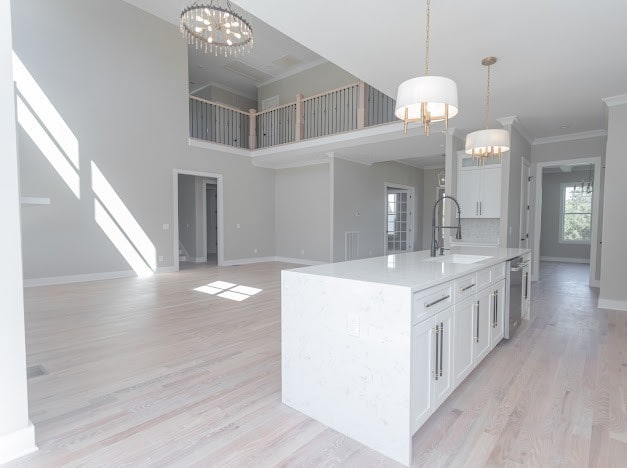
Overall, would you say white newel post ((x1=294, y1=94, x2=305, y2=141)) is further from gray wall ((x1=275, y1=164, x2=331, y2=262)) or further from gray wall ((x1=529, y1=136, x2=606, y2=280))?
gray wall ((x1=529, y1=136, x2=606, y2=280))

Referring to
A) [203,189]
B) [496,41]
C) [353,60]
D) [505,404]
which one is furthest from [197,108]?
[505,404]

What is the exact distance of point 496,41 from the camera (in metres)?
A: 3.07

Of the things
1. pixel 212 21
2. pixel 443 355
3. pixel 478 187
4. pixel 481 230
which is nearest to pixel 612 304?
pixel 481 230

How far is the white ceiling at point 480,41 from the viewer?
2639mm

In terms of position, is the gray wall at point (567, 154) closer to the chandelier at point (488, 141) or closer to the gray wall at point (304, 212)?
the chandelier at point (488, 141)

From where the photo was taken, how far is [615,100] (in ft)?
14.1

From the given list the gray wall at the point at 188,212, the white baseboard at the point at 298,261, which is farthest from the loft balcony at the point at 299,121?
the white baseboard at the point at 298,261

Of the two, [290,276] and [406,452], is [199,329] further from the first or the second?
[406,452]

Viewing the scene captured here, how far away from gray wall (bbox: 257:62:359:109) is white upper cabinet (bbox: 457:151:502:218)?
403 centimetres

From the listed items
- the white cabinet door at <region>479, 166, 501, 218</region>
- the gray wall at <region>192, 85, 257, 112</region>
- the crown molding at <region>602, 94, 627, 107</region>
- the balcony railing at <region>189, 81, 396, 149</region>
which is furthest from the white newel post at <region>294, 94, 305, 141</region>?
the crown molding at <region>602, 94, 627, 107</region>

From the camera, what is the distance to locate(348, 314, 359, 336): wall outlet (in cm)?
173

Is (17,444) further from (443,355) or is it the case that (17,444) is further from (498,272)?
(498,272)

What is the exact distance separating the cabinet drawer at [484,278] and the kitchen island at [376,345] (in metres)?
0.20

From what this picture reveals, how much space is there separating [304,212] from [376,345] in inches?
285
